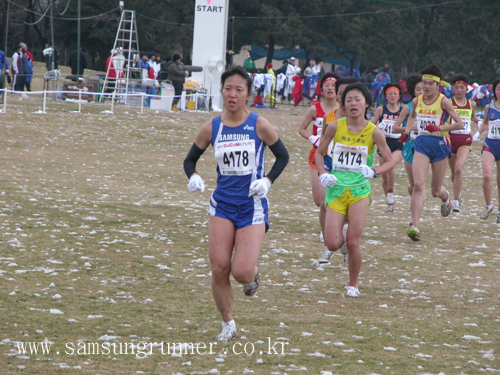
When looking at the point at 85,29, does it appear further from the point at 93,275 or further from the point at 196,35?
the point at 93,275

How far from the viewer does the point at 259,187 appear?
5.22 metres

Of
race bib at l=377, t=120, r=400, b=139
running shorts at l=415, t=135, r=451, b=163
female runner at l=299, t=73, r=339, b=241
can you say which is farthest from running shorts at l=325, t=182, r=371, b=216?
race bib at l=377, t=120, r=400, b=139

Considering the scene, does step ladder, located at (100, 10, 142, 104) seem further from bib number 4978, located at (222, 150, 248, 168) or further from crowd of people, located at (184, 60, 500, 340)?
bib number 4978, located at (222, 150, 248, 168)

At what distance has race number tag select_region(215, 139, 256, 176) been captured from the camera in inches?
211

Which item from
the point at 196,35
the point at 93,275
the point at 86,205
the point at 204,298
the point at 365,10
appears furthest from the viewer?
the point at 365,10

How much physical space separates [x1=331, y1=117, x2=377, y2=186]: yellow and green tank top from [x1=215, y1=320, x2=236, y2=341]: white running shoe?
238 centimetres

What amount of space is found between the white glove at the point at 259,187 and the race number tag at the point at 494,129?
303 inches

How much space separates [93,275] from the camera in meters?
7.07

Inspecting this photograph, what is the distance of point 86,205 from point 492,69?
48.1 metres

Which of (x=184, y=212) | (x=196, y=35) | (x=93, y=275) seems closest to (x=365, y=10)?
(x=196, y=35)

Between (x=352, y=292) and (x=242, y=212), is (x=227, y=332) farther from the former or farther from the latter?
(x=352, y=292)

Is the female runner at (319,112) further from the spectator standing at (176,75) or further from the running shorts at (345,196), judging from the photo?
the spectator standing at (176,75)

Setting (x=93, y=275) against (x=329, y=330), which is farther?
(x=93, y=275)

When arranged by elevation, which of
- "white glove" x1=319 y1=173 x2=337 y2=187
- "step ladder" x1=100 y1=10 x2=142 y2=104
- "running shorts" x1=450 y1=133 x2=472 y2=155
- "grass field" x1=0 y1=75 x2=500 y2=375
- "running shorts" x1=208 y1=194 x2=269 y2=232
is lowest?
"grass field" x1=0 y1=75 x2=500 y2=375
